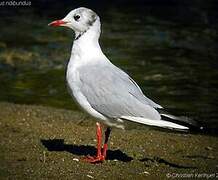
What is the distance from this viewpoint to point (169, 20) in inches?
796

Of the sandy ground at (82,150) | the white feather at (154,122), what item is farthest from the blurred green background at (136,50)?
the white feather at (154,122)

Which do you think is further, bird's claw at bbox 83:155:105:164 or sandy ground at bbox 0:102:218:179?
bird's claw at bbox 83:155:105:164

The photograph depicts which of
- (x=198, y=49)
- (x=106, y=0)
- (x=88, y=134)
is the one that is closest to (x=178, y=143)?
(x=88, y=134)

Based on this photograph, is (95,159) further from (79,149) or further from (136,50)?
(136,50)

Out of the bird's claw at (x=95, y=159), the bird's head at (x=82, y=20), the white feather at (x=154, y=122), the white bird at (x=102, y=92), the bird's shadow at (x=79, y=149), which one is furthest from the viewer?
the bird's shadow at (x=79, y=149)

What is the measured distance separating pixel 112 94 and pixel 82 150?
114cm

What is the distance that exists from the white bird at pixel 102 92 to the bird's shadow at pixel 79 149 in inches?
12.4

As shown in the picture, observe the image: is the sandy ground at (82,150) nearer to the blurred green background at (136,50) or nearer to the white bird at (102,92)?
the white bird at (102,92)

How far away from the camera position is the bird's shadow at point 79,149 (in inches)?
327

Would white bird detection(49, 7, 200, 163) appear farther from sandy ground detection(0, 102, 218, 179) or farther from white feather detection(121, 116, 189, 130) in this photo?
sandy ground detection(0, 102, 218, 179)

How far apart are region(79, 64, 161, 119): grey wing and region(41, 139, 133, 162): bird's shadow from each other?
76cm

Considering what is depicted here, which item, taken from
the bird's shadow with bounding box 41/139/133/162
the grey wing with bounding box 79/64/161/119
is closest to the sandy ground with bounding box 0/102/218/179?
the bird's shadow with bounding box 41/139/133/162

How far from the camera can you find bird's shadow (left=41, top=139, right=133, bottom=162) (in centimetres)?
830

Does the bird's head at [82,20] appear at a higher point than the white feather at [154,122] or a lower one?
higher
